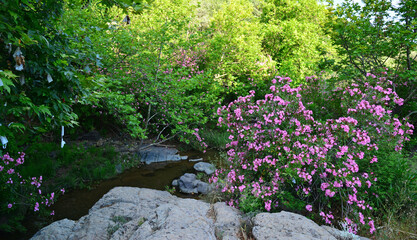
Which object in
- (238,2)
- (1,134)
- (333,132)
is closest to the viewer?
(1,134)

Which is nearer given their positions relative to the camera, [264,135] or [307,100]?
[264,135]

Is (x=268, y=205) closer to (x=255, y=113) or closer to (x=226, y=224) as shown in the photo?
(x=226, y=224)

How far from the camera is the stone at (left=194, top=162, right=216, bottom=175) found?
26.7 feet

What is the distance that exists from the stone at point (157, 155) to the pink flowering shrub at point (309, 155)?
4911mm

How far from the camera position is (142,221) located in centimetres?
A: 279

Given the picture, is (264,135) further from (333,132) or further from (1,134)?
(1,134)

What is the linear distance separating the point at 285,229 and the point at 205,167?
234 inches

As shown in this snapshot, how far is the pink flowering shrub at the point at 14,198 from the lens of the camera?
15.5 ft

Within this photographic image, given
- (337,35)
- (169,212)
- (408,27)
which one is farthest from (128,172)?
(408,27)

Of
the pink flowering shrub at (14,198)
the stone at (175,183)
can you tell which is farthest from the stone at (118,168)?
the pink flowering shrub at (14,198)

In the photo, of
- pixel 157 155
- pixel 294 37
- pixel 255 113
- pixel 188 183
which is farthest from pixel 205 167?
pixel 294 37

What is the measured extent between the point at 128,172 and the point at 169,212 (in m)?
6.02

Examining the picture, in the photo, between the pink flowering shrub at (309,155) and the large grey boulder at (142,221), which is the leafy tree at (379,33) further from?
the large grey boulder at (142,221)

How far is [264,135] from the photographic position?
465 centimetres
